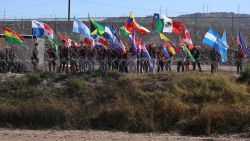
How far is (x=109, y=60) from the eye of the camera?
2558cm

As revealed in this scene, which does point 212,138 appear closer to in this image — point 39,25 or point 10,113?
point 10,113

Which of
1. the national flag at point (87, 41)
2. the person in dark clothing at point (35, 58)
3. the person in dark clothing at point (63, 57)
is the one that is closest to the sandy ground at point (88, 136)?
the person in dark clothing at point (63, 57)

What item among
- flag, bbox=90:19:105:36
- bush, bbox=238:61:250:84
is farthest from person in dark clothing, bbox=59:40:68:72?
bush, bbox=238:61:250:84

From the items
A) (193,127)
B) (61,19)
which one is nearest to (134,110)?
(193,127)

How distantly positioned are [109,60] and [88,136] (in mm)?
6869

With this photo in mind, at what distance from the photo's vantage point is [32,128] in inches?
831

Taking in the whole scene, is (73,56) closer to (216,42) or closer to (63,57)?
(63,57)

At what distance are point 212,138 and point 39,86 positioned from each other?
8.05 meters

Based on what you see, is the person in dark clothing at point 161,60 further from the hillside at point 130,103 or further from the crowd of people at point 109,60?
the hillside at point 130,103

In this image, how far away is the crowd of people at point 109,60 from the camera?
2544 centimetres

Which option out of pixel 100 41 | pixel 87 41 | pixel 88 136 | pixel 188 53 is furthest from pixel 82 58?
pixel 88 136

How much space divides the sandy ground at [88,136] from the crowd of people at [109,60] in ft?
16.9

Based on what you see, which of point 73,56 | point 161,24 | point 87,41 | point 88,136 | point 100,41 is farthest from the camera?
point 87,41

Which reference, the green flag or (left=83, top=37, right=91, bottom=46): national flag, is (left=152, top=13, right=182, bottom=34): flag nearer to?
the green flag
